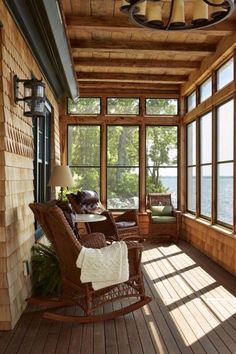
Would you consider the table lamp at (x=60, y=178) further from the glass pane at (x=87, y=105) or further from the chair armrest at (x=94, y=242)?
the glass pane at (x=87, y=105)

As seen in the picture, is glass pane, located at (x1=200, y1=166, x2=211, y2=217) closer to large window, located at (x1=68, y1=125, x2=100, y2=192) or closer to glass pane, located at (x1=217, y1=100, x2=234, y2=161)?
glass pane, located at (x1=217, y1=100, x2=234, y2=161)

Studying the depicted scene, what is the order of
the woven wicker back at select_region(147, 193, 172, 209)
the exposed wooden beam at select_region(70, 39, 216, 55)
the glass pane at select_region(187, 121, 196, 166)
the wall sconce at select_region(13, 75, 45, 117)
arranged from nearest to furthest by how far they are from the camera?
the wall sconce at select_region(13, 75, 45, 117) < the exposed wooden beam at select_region(70, 39, 216, 55) < the glass pane at select_region(187, 121, 196, 166) < the woven wicker back at select_region(147, 193, 172, 209)

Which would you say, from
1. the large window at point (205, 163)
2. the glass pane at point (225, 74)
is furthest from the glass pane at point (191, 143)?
the glass pane at point (225, 74)

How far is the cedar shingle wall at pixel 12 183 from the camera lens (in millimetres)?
3029

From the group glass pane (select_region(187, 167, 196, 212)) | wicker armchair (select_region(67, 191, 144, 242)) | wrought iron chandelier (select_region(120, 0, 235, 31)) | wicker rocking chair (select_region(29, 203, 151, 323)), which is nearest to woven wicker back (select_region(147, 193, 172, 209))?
glass pane (select_region(187, 167, 196, 212))

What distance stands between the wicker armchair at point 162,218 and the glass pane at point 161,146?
2.95 feet

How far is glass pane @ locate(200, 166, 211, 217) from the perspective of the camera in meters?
6.25

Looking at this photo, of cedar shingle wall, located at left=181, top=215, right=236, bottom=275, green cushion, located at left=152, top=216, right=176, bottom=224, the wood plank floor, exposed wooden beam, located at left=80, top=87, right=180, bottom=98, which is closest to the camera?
the wood plank floor

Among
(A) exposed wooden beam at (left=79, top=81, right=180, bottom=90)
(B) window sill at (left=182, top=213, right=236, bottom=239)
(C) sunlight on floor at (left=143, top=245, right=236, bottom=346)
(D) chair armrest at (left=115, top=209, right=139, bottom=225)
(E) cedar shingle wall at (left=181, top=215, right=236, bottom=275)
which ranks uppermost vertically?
(A) exposed wooden beam at (left=79, top=81, right=180, bottom=90)

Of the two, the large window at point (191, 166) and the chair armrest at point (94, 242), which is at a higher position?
the large window at point (191, 166)

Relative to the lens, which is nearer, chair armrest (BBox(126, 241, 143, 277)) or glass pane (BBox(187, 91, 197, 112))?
chair armrest (BBox(126, 241, 143, 277))

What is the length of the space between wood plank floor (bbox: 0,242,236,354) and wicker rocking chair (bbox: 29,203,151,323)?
0.34 ft

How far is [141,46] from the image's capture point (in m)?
5.49

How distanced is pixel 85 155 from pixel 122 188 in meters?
1.13
